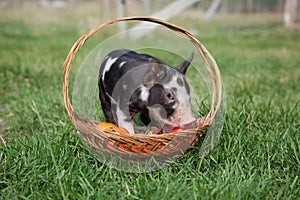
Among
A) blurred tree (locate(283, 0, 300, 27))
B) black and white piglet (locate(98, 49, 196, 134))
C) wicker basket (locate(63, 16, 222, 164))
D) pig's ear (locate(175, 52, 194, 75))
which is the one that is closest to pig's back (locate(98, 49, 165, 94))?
black and white piglet (locate(98, 49, 196, 134))

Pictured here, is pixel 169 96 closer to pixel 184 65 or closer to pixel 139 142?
pixel 184 65

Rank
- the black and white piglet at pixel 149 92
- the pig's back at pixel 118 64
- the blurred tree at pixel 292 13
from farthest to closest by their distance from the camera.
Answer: the blurred tree at pixel 292 13, the pig's back at pixel 118 64, the black and white piglet at pixel 149 92

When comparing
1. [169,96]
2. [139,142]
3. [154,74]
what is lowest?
[139,142]

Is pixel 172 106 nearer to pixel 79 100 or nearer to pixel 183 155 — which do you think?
pixel 183 155

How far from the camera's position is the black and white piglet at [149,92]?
81.9 inches

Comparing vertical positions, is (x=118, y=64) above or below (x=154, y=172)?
above

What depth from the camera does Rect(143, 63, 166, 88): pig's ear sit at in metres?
2.09

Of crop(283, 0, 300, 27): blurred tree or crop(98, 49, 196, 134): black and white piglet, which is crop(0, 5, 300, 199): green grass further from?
crop(283, 0, 300, 27): blurred tree

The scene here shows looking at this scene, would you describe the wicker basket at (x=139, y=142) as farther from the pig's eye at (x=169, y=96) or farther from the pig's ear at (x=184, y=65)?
the pig's ear at (x=184, y=65)

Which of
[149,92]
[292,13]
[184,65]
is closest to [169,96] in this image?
[149,92]

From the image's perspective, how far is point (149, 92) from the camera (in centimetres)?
210

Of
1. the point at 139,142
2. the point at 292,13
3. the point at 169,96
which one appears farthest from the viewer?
the point at 292,13

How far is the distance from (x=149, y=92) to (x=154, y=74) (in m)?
0.11

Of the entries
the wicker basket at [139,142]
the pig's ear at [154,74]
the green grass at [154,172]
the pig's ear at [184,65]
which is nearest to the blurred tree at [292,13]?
the green grass at [154,172]
